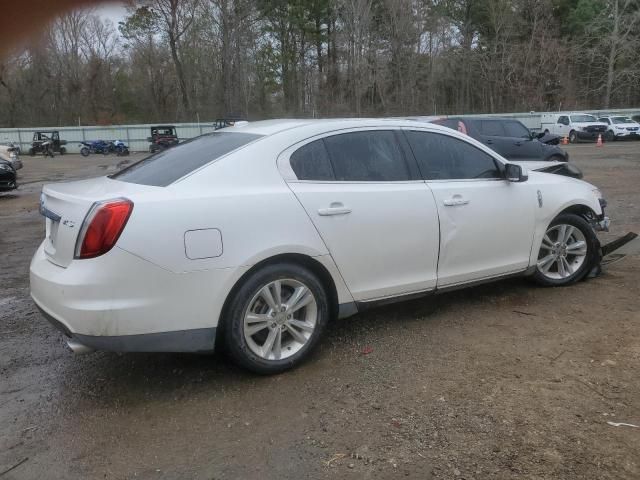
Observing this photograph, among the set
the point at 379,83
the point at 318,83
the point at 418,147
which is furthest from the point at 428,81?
the point at 418,147

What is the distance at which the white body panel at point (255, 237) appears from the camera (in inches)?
123

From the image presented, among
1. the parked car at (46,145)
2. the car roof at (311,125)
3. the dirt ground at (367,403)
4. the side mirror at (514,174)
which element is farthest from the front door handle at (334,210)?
the parked car at (46,145)

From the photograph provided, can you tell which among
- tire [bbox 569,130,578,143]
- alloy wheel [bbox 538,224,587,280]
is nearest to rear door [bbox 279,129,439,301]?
alloy wheel [bbox 538,224,587,280]

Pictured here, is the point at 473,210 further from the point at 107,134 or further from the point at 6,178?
the point at 107,134

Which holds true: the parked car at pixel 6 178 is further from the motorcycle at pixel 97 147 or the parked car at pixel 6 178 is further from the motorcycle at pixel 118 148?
the motorcycle at pixel 97 147

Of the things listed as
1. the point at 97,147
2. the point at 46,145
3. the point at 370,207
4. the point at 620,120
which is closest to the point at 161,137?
the point at 97,147

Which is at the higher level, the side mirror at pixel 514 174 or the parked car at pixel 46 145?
the parked car at pixel 46 145

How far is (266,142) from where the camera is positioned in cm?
375

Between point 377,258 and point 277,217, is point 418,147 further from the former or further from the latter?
point 277,217

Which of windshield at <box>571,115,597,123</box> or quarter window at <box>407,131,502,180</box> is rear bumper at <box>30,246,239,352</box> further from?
Result: windshield at <box>571,115,597,123</box>

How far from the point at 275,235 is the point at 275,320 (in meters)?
0.54

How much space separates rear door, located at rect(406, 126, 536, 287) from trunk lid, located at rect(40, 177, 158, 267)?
2.09 meters

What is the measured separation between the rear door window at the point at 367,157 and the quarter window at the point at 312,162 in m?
0.05

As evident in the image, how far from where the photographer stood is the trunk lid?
3.26 metres
